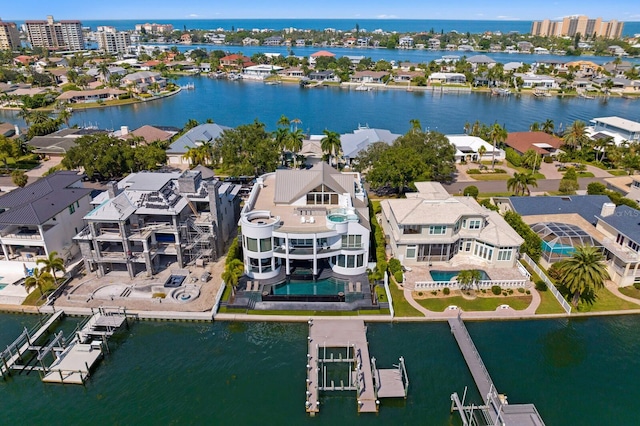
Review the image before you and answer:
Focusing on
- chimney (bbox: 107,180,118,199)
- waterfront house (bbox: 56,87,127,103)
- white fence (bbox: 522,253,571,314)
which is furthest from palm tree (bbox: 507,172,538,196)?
waterfront house (bbox: 56,87,127,103)

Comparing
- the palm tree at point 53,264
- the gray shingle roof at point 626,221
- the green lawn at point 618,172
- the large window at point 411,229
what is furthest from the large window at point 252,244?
the green lawn at point 618,172

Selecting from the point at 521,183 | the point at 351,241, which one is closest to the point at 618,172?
the point at 521,183

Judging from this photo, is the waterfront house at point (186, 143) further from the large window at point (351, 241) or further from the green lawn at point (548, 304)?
the green lawn at point (548, 304)

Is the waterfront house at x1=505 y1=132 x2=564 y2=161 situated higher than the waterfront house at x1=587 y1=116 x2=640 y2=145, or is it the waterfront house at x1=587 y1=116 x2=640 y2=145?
the waterfront house at x1=587 y1=116 x2=640 y2=145

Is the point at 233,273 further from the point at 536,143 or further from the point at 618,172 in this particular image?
the point at 536,143

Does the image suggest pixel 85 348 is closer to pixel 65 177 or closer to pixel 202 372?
pixel 202 372

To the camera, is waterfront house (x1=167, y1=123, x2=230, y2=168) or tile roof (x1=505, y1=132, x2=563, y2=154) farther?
tile roof (x1=505, y1=132, x2=563, y2=154)

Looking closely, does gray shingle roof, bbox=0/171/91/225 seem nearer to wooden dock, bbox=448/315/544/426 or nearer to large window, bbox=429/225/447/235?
large window, bbox=429/225/447/235

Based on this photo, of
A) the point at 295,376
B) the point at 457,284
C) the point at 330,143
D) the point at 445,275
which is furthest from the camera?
the point at 330,143
